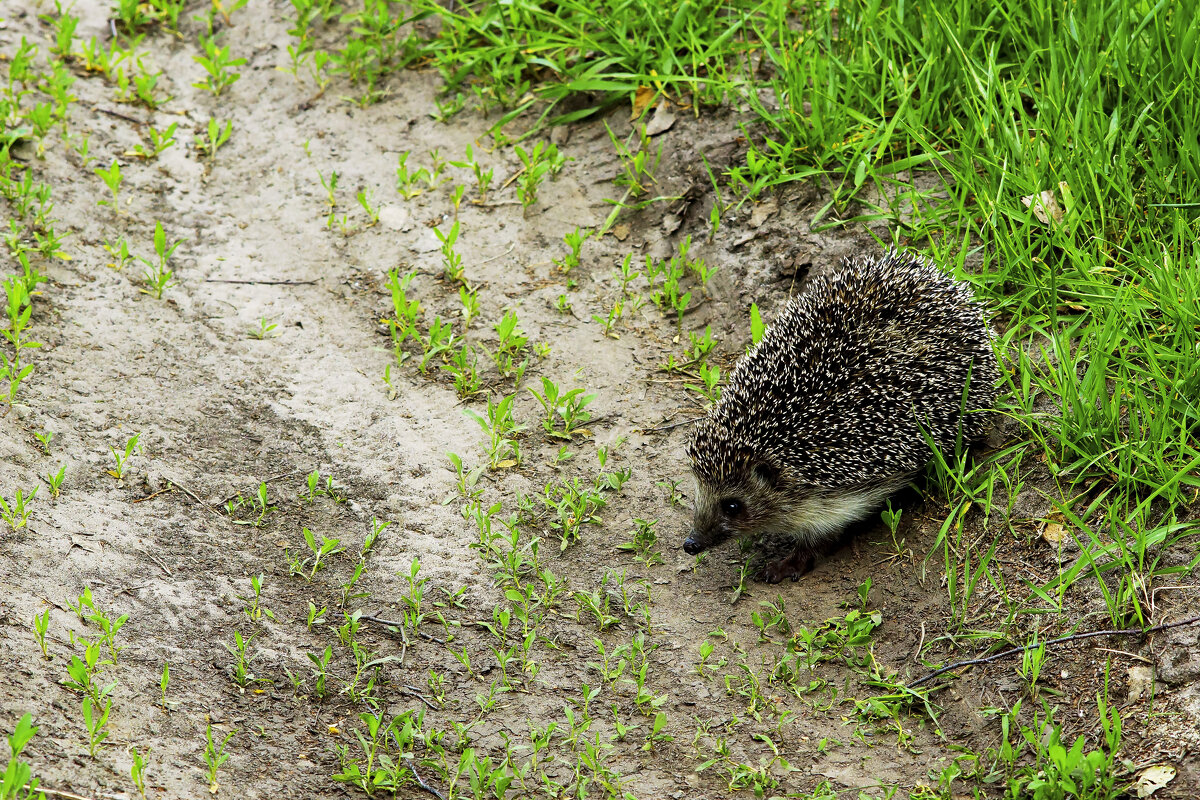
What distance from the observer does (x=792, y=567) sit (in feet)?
16.8

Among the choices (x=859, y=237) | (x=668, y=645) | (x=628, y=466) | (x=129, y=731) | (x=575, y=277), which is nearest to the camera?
(x=129, y=731)

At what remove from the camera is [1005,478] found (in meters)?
4.73

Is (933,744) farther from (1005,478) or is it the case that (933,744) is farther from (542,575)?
(542,575)

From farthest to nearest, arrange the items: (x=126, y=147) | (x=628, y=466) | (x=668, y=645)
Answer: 1. (x=126, y=147)
2. (x=628, y=466)
3. (x=668, y=645)

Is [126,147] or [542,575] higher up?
[126,147]

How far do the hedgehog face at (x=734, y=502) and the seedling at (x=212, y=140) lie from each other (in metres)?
4.73

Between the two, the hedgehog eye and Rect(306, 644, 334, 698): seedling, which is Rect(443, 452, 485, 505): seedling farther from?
the hedgehog eye

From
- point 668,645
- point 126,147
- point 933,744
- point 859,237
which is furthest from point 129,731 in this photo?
point 126,147

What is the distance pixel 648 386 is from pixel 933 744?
2679 mm

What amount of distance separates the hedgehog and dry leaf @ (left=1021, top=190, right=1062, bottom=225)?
688 millimetres

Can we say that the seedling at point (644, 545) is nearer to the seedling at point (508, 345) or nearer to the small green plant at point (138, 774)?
the seedling at point (508, 345)

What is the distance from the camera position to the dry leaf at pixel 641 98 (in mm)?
7086

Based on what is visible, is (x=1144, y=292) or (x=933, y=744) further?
(x=1144, y=292)

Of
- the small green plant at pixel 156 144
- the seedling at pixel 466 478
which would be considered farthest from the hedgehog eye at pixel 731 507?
the small green plant at pixel 156 144
